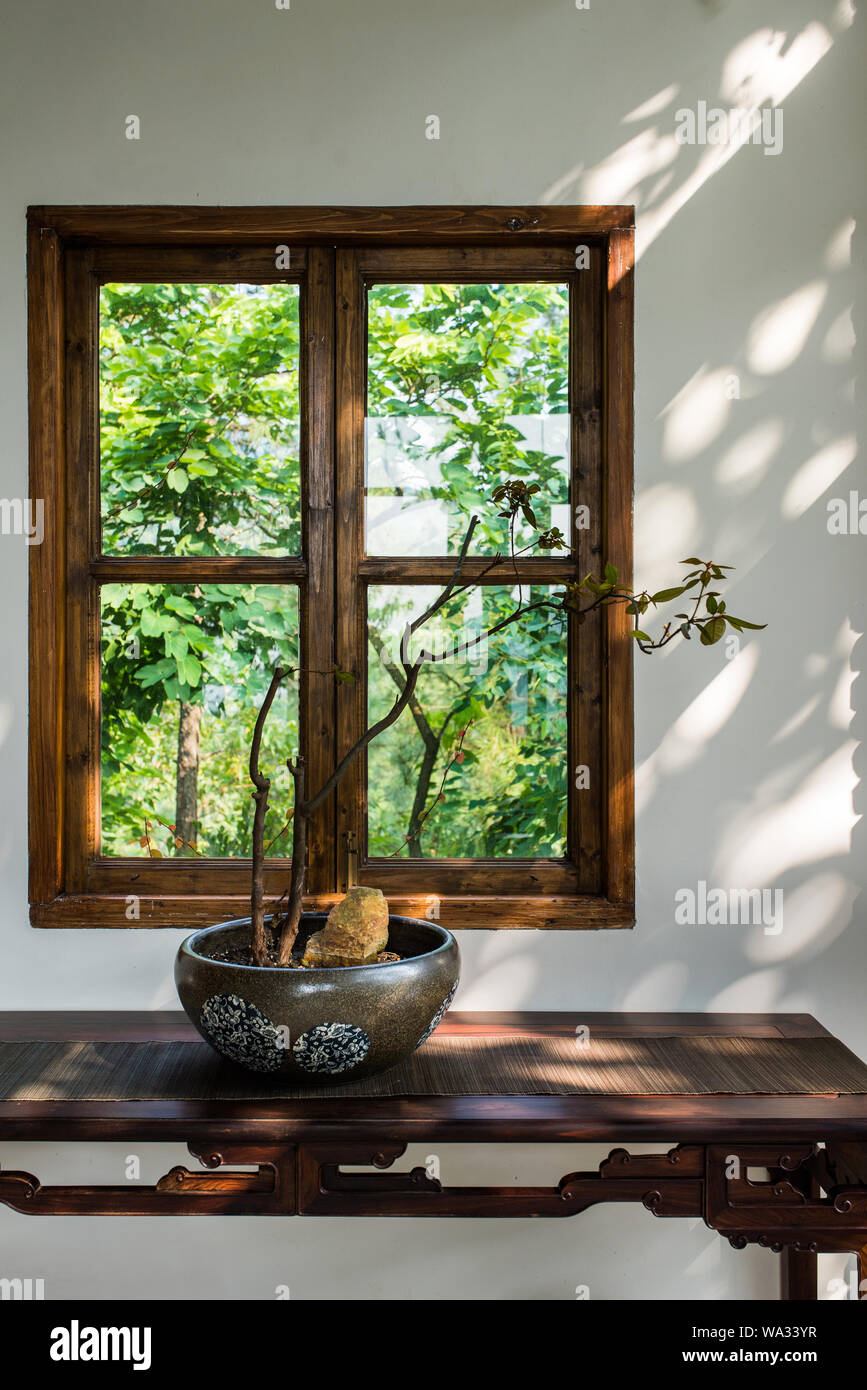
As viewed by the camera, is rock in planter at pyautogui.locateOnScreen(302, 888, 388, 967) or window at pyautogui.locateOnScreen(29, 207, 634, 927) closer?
rock in planter at pyautogui.locateOnScreen(302, 888, 388, 967)

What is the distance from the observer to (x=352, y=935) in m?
1.79

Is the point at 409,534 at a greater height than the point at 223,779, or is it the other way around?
the point at 409,534

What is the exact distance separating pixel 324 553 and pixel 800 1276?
1830 mm

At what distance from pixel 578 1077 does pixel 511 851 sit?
0.57 m

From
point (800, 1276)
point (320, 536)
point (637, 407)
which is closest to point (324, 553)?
point (320, 536)

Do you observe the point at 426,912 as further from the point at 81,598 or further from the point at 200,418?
the point at 200,418

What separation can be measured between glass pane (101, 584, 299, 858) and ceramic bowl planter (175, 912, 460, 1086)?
56 cm

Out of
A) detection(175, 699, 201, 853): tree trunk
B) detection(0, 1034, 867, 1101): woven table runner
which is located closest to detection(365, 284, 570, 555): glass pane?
detection(175, 699, 201, 853): tree trunk

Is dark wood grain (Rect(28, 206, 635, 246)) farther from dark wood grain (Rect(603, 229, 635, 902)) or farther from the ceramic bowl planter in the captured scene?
the ceramic bowl planter

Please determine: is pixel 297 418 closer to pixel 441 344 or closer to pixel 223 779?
pixel 441 344

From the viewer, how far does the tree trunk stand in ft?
7.55

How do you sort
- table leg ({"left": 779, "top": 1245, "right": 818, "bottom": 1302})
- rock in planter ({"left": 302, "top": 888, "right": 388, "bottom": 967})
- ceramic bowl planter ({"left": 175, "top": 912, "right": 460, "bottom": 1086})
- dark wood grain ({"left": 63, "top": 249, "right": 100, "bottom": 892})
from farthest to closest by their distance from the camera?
dark wood grain ({"left": 63, "top": 249, "right": 100, "bottom": 892}), table leg ({"left": 779, "top": 1245, "right": 818, "bottom": 1302}), rock in planter ({"left": 302, "top": 888, "right": 388, "bottom": 967}), ceramic bowl planter ({"left": 175, "top": 912, "right": 460, "bottom": 1086})

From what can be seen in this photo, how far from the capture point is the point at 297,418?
89.7 inches

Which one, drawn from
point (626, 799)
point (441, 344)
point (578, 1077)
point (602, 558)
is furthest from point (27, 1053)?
point (441, 344)
